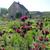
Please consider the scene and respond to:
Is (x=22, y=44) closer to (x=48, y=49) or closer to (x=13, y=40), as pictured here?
(x=13, y=40)

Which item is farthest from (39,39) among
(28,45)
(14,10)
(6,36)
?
(14,10)

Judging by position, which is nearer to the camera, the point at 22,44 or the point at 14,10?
the point at 22,44

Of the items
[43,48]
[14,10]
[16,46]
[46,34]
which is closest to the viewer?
[43,48]

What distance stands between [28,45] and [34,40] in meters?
0.17

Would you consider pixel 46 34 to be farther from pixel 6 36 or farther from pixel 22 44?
pixel 6 36

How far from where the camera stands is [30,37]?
5.00 meters

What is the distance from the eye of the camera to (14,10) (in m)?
39.9

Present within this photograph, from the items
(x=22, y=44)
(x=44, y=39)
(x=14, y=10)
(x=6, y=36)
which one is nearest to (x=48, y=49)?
(x=44, y=39)

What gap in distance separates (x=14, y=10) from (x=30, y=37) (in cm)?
3499

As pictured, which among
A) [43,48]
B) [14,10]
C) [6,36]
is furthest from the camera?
[14,10]

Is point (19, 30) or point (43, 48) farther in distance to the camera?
point (19, 30)

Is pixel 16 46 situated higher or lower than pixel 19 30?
lower

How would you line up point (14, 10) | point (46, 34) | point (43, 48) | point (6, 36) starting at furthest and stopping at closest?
point (14, 10)
point (6, 36)
point (46, 34)
point (43, 48)

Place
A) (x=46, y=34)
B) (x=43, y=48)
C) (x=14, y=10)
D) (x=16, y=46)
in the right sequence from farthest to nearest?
(x=14, y=10), (x=16, y=46), (x=46, y=34), (x=43, y=48)
